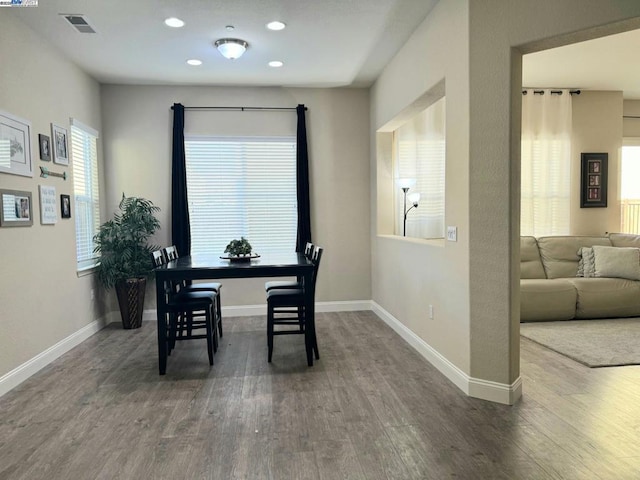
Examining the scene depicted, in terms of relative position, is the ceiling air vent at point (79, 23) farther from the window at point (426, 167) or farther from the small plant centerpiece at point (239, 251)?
the window at point (426, 167)

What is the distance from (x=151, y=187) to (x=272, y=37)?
8.27 ft

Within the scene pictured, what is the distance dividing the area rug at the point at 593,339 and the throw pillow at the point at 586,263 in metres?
0.61

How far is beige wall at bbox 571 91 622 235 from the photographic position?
18.8ft

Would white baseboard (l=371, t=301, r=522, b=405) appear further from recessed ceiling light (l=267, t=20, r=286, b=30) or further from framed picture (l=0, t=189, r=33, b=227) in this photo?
framed picture (l=0, t=189, r=33, b=227)

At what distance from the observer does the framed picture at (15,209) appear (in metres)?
3.09

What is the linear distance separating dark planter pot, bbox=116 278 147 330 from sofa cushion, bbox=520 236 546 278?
15.3 feet

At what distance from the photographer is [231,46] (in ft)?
12.4

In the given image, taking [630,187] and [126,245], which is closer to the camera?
[126,245]

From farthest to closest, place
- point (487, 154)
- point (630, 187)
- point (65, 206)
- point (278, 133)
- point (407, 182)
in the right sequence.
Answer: point (630, 187) < point (278, 133) < point (407, 182) < point (65, 206) < point (487, 154)

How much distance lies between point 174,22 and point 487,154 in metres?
2.74

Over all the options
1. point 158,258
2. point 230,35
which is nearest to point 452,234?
point 158,258

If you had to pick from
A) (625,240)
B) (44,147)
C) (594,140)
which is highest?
(594,140)

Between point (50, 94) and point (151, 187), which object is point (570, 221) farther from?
point (50, 94)

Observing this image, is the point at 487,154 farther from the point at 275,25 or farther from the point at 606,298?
the point at 606,298
